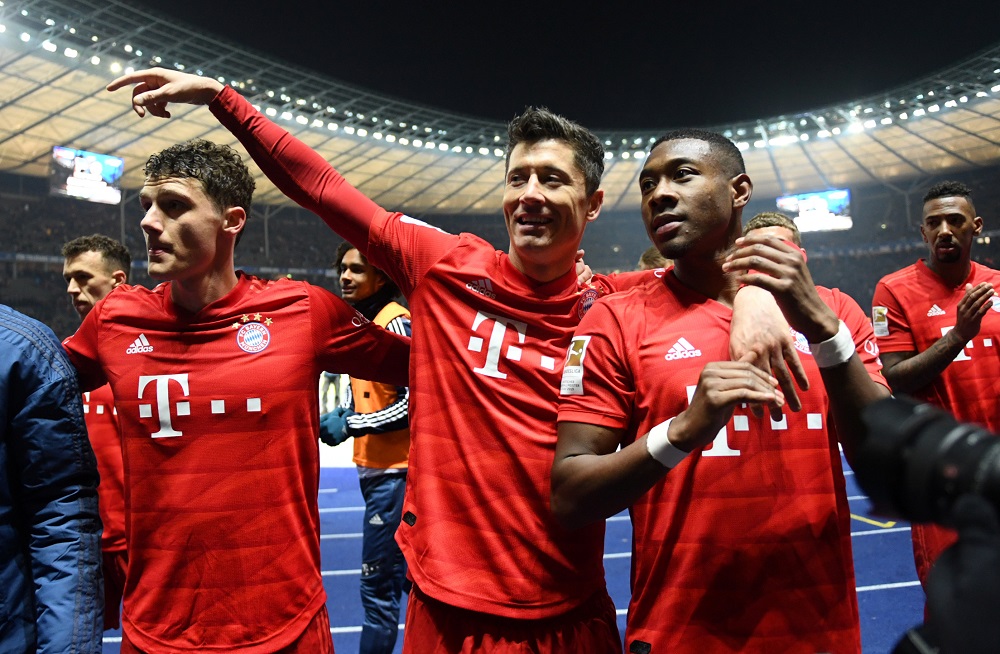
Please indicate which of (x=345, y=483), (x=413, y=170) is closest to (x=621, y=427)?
(x=345, y=483)

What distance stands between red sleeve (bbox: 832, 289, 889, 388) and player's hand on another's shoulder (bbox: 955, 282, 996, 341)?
5.42 feet

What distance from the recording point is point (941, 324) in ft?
12.3

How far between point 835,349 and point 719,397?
35cm

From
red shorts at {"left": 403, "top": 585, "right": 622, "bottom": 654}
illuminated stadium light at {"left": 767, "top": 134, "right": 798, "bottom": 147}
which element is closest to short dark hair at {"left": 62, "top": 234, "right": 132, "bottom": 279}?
red shorts at {"left": 403, "top": 585, "right": 622, "bottom": 654}

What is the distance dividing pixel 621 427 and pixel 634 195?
103 feet

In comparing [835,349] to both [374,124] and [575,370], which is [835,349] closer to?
[575,370]

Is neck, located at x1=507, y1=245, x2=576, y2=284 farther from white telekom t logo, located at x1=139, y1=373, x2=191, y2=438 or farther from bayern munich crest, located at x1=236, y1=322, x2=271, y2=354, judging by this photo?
white telekom t logo, located at x1=139, y1=373, x2=191, y2=438

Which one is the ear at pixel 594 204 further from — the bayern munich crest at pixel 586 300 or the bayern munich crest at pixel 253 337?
the bayern munich crest at pixel 253 337

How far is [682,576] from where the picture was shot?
1574 millimetres

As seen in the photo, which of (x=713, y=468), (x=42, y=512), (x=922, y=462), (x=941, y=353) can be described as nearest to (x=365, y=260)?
(x=42, y=512)

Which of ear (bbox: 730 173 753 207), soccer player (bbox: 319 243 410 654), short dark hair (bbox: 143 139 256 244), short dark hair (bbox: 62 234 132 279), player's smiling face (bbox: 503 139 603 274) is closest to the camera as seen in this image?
ear (bbox: 730 173 753 207)

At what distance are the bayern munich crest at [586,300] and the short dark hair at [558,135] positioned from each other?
0.33 metres

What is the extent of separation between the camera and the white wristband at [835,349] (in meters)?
1.44

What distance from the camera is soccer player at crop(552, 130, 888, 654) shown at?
146 centimetres
